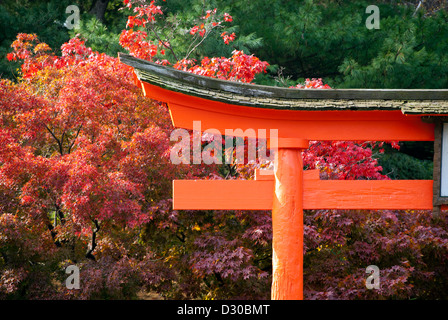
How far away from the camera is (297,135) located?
15.9 feet

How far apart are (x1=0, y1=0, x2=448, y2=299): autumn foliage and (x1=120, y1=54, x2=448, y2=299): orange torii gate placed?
63.4 inches

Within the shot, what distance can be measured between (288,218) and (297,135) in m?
0.73

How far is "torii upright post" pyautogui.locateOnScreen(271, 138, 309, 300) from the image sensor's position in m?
4.79

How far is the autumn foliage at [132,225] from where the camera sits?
6.28 metres

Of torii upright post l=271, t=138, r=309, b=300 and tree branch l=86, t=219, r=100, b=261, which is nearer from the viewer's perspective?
torii upright post l=271, t=138, r=309, b=300

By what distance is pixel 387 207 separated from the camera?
4.91 meters

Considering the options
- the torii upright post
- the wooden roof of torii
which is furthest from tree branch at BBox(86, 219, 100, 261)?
the wooden roof of torii

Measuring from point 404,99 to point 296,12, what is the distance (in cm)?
910

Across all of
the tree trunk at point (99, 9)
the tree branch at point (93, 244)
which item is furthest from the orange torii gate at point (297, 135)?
the tree trunk at point (99, 9)

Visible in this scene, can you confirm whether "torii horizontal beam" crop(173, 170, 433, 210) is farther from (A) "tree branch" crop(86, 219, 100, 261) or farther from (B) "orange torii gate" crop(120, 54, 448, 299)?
(A) "tree branch" crop(86, 219, 100, 261)

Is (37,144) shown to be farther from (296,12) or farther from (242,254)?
(296,12)

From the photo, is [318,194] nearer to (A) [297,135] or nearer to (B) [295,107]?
(A) [297,135]

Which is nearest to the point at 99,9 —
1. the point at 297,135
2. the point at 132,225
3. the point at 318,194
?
the point at 132,225

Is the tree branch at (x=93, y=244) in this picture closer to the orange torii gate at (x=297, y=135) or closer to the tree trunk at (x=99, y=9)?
the orange torii gate at (x=297, y=135)
